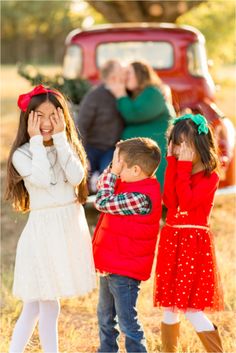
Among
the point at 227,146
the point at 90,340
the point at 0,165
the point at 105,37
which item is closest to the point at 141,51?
the point at 105,37

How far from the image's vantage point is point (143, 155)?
358cm

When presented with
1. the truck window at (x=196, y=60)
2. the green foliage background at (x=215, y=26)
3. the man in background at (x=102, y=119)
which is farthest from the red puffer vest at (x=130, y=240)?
the green foliage background at (x=215, y=26)

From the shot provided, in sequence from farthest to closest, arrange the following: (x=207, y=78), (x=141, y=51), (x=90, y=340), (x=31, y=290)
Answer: (x=141, y=51)
(x=207, y=78)
(x=90, y=340)
(x=31, y=290)

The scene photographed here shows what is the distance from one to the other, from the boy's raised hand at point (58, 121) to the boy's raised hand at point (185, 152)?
59 cm

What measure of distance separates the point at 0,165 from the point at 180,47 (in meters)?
3.35

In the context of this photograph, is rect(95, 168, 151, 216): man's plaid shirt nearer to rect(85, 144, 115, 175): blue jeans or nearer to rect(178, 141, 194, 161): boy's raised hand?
rect(178, 141, 194, 161): boy's raised hand

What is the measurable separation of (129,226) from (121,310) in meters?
0.41

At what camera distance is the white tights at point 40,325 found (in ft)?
12.1

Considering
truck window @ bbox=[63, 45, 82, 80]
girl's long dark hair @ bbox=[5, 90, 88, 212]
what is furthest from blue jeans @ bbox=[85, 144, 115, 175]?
girl's long dark hair @ bbox=[5, 90, 88, 212]

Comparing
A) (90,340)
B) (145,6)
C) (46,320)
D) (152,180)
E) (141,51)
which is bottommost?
(90,340)

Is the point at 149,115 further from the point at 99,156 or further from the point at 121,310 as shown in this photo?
the point at 121,310

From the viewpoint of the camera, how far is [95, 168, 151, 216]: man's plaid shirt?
354cm

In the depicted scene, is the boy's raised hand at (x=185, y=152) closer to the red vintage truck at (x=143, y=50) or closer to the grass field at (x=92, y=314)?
the grass field at (x=92, y=314)

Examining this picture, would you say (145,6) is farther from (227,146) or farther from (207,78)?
(227,146)
